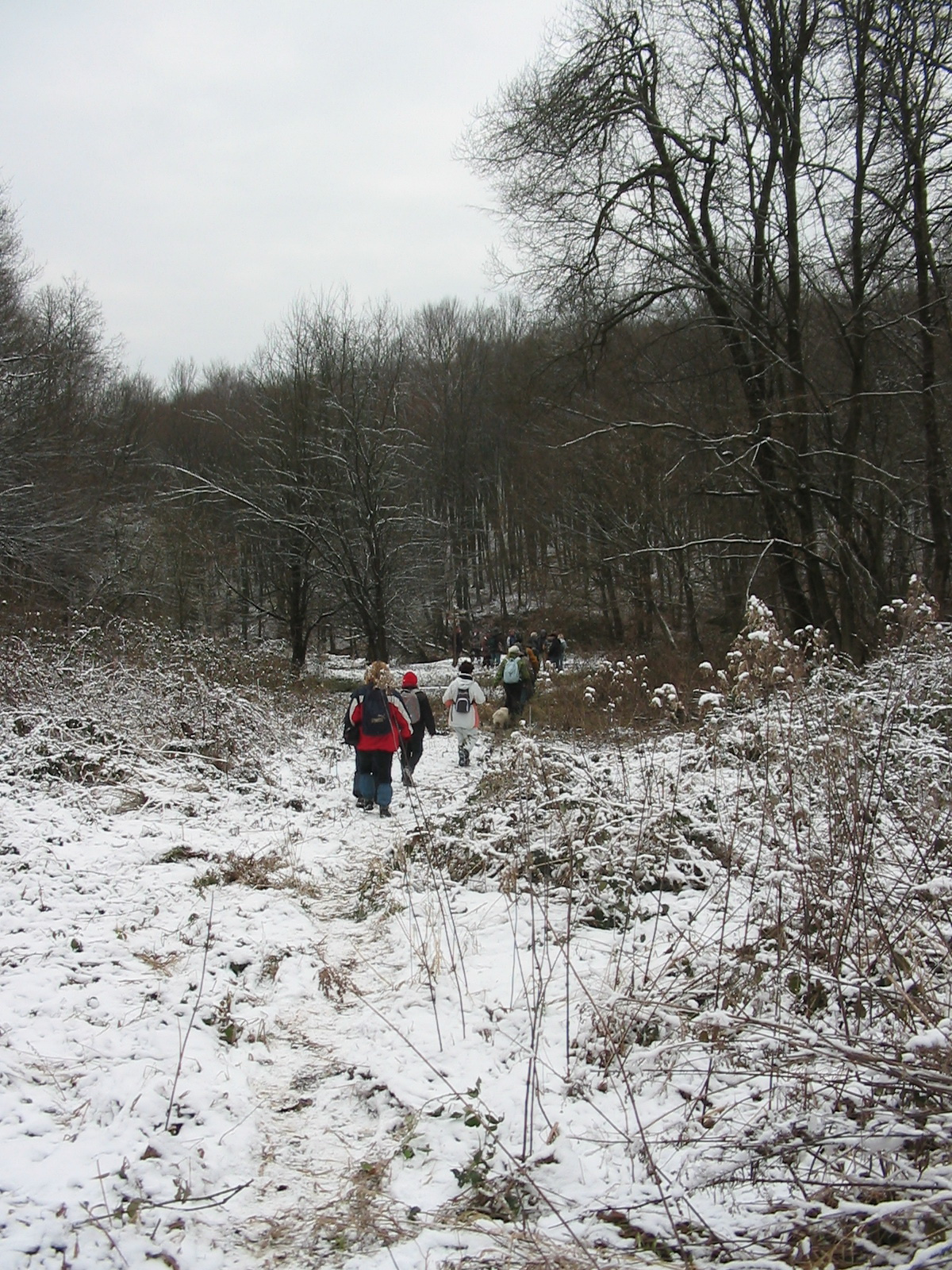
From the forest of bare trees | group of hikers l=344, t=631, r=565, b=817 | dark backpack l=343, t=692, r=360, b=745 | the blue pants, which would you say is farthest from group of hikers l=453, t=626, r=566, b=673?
the blue pants

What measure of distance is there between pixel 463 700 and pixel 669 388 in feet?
22.5

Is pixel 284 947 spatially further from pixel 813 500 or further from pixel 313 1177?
pixel 813 500

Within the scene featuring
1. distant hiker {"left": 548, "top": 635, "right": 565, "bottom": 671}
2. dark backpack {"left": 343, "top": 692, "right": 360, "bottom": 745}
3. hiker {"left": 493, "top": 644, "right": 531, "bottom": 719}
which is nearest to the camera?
dark backpack {"left": 343, "top": 692, "right": 360, "bottom": 745}

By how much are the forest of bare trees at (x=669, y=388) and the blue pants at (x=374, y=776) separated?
191 inches

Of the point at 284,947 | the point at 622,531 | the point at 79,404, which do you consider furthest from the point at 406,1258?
the point at 79,404

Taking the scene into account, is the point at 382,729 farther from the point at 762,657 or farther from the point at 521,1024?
the point at 762,657

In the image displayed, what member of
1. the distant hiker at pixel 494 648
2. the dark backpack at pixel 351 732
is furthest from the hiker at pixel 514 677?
the distant hiker at pixel 494 648

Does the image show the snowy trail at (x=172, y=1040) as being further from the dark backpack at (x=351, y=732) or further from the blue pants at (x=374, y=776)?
the dark backpack at (x=351, y=732)

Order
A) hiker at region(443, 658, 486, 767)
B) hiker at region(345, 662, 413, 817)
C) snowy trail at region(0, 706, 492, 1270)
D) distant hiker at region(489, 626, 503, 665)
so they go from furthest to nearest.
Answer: distant hiker at region(489, 626, 503, 665), hiker at region(443, 658, 486, 767), hiker at region(345, 662, 413, 817), snowy trail at region(0, 706, 492, 1270)

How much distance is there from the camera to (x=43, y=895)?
5562 mm

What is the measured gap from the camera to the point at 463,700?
1223cm

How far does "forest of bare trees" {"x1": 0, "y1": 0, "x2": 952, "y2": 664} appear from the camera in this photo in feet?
35.6

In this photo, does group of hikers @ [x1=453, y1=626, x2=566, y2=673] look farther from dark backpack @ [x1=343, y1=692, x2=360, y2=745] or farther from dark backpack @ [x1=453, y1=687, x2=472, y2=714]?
dark backpack @ [x1=343, y1=692, x2=360, y2=745]

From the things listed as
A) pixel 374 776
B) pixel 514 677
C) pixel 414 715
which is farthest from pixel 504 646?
pixel 374 776
